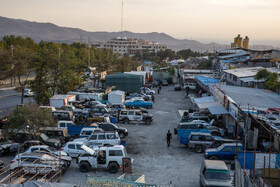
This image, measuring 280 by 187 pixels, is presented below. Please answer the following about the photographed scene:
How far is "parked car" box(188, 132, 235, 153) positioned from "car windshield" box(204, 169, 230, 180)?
5.78 metres

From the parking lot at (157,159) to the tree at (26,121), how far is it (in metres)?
1.87

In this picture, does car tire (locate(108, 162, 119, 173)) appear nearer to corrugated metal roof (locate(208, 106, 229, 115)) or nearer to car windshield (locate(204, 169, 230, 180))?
car windshield (locate(204, 169, 230, 180))

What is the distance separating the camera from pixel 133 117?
26.1 meters

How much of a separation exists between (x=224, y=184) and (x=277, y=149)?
4426 millimetres

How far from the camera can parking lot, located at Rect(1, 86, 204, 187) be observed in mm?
14703

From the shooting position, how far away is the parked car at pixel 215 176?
12469 millimetres

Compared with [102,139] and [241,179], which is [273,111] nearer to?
[102,139]

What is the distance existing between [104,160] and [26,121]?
568 cm

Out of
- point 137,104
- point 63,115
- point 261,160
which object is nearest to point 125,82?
point 137,104

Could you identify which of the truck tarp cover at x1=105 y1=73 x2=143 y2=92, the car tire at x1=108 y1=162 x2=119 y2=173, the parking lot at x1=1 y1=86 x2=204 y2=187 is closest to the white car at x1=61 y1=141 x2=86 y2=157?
the parking lot at x1=1 y1=86 x2=204 y2=187

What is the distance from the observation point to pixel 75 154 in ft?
56.2

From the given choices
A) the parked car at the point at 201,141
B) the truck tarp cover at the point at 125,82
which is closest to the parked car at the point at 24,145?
the parked car at the point at 201,141

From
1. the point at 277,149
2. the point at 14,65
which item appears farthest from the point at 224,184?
the point at 14,65

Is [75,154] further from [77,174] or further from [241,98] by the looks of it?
[241,98]
